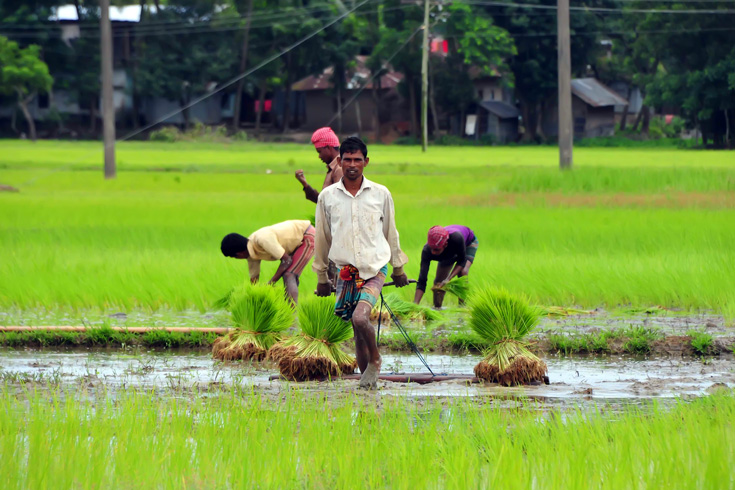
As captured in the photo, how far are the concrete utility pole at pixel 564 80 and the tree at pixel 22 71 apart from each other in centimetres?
3399

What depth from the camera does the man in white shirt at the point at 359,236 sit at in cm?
668

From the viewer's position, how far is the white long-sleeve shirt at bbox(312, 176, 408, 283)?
669 centimetres

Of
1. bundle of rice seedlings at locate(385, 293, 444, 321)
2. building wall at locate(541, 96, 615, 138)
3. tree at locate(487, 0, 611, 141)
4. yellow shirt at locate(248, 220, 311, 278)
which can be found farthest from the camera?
building wall at locate(541, 96, 615, 138)

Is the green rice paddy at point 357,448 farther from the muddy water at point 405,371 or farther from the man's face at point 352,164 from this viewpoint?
the man's face at point 352,164

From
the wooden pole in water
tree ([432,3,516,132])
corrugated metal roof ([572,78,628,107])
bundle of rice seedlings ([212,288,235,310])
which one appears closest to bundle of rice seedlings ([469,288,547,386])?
the wooden pole in water

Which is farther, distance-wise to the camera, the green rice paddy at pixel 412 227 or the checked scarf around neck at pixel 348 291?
the green rice paddy at pixel 412 227

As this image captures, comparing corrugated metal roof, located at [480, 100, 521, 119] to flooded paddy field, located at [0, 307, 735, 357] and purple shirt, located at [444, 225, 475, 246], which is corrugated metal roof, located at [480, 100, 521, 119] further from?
flooded paddy field, located at [0, 307, 735, 357]

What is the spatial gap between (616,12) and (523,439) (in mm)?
50233

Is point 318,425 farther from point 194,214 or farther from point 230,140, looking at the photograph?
point 230,140

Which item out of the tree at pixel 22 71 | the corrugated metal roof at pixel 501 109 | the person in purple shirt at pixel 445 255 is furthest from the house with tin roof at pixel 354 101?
the person in purple shirt at pixel 445 255

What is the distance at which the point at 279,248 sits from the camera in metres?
9.09

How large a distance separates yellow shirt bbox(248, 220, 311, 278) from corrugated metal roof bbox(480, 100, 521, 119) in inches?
1801

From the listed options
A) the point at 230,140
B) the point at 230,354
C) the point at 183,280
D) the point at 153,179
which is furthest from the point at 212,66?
the point at 230,354

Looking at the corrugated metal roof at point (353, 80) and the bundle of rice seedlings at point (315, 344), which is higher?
the corrugated metal roof at point (353, 80)
